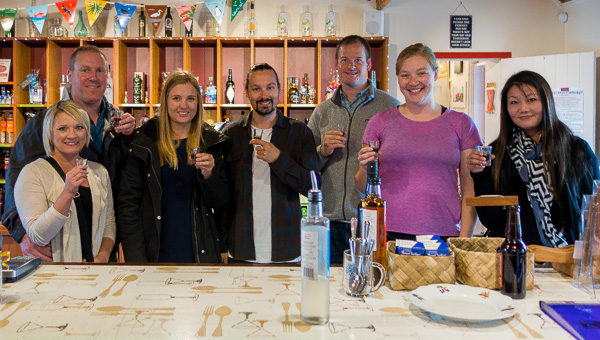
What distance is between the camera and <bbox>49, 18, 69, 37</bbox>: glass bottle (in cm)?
519

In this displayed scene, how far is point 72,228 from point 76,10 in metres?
3.98

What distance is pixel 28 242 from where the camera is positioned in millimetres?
2229

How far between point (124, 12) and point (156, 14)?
0.32 meters

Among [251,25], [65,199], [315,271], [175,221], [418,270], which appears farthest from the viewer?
[251,25]

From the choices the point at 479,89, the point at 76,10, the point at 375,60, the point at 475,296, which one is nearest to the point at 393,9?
the point at 375,60

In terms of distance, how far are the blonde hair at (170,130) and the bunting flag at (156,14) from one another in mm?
3009

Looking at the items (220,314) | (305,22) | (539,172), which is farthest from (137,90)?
(220,314)

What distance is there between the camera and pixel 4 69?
530 centimetres

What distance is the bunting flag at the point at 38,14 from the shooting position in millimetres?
5094

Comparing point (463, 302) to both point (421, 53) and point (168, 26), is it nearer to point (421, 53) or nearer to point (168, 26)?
point (421, 53)

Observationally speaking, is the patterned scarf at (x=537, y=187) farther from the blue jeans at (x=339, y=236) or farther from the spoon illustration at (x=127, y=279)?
the spoon illustration at (x=127, y=279)

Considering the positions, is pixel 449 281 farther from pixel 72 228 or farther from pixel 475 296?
pixel 72 228

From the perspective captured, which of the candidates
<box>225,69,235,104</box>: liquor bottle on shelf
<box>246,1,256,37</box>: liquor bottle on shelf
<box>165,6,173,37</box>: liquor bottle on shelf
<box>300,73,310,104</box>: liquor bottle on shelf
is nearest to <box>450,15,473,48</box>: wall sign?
<box>300,73,310,104</box>: liquor bottle on shelf

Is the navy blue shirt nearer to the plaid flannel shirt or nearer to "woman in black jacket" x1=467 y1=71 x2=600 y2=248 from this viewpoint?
the plaid flannel shirt
